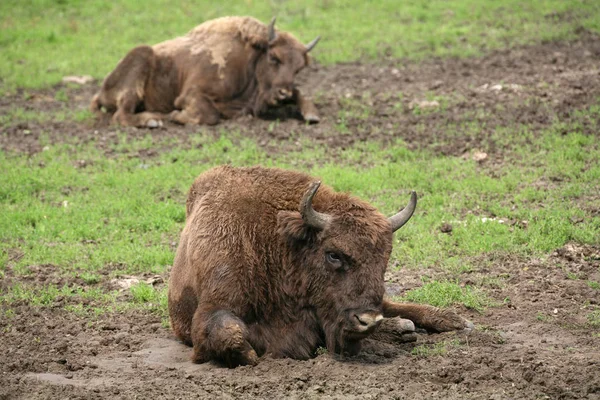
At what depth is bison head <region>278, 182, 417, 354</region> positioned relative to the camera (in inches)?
287

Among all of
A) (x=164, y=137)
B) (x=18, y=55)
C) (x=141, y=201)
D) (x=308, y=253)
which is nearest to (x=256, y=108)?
(x=164, y=137)

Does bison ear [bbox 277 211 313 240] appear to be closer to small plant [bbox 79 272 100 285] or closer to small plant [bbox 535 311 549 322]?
small plant [bbox 535 311 549 322]

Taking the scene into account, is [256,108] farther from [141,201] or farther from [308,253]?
[308,253]

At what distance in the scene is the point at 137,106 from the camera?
639 inches

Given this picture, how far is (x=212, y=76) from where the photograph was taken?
1619cm

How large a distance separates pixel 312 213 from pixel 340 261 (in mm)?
447

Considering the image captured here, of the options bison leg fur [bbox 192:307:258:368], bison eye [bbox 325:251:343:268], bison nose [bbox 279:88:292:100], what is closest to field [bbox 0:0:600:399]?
bison leg fur [bbox 192:307:258:368]

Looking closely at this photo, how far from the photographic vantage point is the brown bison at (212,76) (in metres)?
15.9

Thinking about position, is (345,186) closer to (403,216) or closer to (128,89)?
(403,216)

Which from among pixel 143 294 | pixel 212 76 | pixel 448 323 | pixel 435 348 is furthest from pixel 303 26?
pixel 435 348

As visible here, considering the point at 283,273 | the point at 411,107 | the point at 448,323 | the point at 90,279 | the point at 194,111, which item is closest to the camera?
the point at 283,273

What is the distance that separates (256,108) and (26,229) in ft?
18.2

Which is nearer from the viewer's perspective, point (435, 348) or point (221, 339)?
point (221, 339)

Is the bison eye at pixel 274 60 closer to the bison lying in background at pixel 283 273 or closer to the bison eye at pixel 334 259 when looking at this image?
the bison lying in background at pixel 283 273
